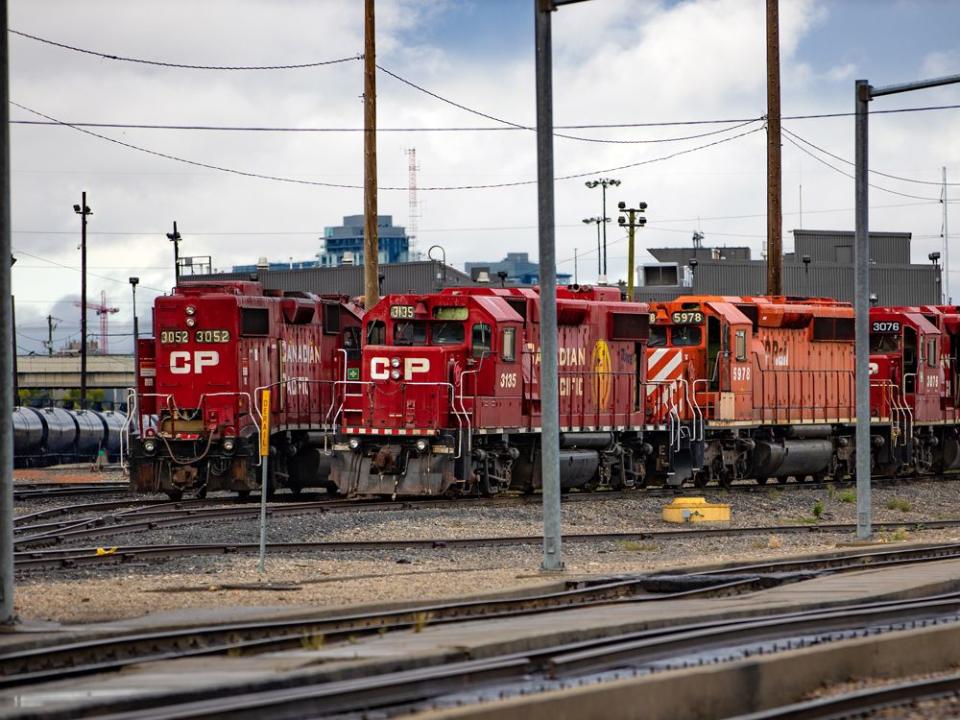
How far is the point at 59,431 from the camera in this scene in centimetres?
5250

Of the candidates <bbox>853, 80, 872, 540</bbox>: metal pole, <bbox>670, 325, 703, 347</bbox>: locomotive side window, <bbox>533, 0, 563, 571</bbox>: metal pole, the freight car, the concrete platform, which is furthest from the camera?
the freight car

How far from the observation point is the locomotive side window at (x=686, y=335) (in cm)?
3266

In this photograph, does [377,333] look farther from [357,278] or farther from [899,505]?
[357,278]

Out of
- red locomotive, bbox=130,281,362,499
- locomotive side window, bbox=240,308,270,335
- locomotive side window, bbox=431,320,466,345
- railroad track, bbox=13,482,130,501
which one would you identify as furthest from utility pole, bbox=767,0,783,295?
railroad track, bbox=13,482,130,501

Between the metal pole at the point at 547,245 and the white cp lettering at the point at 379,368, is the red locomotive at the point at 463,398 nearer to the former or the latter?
the white cp lettering at the point at 379,368

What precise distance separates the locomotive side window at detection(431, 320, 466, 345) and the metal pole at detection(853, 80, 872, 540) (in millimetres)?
Answer: 7922

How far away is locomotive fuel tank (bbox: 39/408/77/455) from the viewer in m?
51.8

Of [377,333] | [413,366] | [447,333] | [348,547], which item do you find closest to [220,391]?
[377,333]

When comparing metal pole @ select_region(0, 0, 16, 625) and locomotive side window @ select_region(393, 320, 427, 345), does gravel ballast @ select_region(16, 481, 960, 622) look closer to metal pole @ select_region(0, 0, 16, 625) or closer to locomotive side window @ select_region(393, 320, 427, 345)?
metal pole @ select_region(0, 0, 16, 625)

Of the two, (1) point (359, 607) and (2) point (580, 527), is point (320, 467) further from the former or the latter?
(1) point (359, 607)

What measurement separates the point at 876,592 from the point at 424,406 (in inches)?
503

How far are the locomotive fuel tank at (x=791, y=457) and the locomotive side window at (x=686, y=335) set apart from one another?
9.17 feet

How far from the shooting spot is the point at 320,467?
29.5m

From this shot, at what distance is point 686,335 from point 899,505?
604cm
